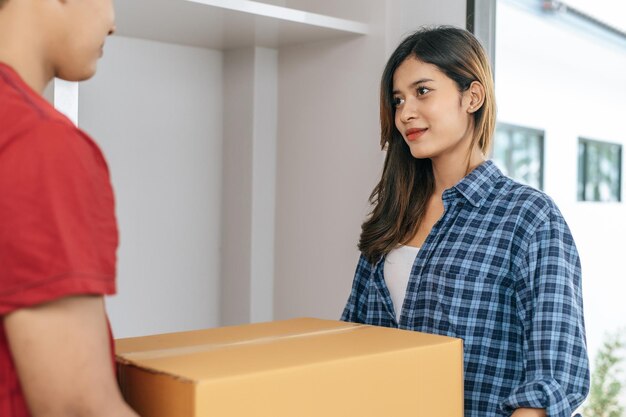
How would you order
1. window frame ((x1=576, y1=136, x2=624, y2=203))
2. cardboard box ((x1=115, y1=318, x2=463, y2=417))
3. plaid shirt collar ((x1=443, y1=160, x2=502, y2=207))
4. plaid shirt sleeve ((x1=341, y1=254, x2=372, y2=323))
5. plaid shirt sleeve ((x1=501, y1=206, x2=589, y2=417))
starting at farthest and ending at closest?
window frame ((x1=576, y1=136, x2=624, y2=203)) < plaid shirt sleeve ((x1=341, y1=254, x2=372, y2=323)) < plaid shirt collar ((x1=443, y1=160, x2=502, y2=207)) < plaid shirt sleeve ((x1=501, y1=206, x2=589, y2=417)) < cardboard box ((x1=115, y1=318, x2=463, y2=417))

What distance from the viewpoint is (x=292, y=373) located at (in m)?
0.77

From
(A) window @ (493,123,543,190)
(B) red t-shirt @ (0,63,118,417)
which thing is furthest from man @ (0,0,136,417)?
(A) window @ (493,123,543,190)

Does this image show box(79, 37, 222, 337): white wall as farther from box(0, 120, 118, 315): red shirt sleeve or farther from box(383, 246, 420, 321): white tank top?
box(0, 120, 118, 315): red shirt sleeve

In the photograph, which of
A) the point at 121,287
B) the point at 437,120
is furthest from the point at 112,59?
the point at 437,120

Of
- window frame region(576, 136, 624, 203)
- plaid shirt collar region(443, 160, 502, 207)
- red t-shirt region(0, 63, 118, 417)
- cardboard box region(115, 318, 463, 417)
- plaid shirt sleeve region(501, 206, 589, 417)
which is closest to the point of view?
red t-shirt region(0, 63, 118, 417)

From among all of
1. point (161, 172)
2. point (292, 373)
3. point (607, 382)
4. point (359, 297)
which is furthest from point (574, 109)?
point (292, 373)

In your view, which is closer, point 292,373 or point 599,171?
point 292,373

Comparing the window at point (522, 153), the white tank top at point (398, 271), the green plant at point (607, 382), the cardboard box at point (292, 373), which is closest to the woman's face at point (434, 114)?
the white tank top at point (398, 271)

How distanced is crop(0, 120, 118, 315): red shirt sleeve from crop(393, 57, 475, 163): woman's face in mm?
903

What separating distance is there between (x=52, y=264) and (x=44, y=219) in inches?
1.4

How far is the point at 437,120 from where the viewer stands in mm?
1415

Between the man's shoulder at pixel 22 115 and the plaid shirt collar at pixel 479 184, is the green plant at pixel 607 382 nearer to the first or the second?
the plaid shirt collar at pixel 479 184

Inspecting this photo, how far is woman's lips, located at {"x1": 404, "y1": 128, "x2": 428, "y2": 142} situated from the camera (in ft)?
4.71

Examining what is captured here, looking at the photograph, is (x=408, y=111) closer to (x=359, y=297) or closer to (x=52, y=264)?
(x=359, y=297)
